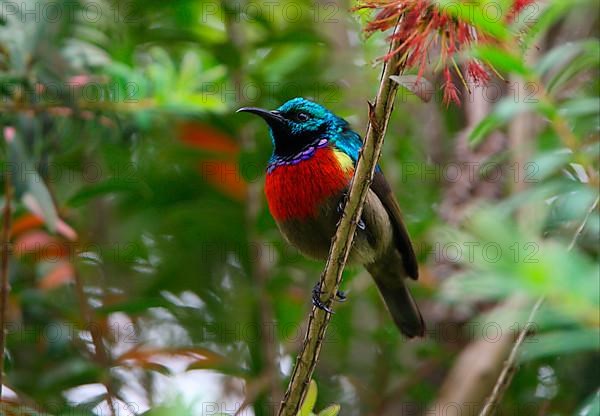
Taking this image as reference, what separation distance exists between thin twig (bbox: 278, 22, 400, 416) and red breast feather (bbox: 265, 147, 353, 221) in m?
1.42

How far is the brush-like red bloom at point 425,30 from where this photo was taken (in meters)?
2.35

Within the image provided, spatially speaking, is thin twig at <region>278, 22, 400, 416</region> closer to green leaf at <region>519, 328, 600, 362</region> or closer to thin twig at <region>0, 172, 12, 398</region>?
green leaf at <region>519, 328, 600, 362</region>

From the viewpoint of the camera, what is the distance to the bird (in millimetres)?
4168

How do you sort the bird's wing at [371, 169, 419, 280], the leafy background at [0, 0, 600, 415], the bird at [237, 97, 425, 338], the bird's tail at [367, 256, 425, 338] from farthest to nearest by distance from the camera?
the bird's tail at [367, 256, 425, 338]
the bird's wing at [371, 169, 419, 280]
the bird at [237, 97, 425, 338]
the leafy background at [0, 0, 600, 415]

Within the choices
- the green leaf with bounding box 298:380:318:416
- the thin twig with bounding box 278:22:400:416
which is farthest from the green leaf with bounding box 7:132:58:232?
the green leaf with bounding box 298:380:318:416

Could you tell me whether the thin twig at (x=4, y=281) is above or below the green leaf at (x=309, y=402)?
below

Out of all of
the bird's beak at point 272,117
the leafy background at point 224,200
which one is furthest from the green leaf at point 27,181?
the bird's beak at point 272,117

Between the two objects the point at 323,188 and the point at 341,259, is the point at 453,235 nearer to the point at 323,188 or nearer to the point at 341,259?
the point at 341,259

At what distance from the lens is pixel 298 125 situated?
175 inches

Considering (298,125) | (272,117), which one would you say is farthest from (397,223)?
(272,117)

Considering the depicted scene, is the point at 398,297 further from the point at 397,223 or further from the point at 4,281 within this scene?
the point at 4,281

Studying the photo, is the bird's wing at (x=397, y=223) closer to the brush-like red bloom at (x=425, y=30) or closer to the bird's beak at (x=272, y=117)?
the bird's beak at (x=272, y=117)

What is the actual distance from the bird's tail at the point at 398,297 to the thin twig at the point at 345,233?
1.96 metres

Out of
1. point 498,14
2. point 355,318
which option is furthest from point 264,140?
point 498,14
